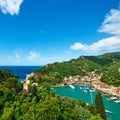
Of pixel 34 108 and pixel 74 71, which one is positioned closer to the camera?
pixel 34 108

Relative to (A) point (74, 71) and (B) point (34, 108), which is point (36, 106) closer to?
(B) point (34, 108)

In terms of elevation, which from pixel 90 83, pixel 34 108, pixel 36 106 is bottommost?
pixel 90 83

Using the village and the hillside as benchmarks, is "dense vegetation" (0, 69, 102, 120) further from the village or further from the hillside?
the hillside

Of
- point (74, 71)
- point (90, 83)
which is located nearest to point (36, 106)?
point (90, 83)

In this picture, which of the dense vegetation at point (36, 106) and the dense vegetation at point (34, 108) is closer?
the dense vegetation at point (34, 108)

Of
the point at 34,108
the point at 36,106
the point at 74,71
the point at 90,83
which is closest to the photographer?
the point at 34,108

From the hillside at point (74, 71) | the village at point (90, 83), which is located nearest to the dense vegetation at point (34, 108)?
the village at point (90, 83)

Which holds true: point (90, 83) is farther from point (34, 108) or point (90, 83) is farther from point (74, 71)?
point (34, 108)

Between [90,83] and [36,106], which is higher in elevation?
[36,106]

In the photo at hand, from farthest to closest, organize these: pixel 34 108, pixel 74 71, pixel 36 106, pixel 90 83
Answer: pixel 74 71, pixel 90 83, pixel 36 106, pixel 34 108

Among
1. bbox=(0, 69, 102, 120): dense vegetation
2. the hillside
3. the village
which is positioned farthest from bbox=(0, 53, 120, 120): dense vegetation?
the hillside

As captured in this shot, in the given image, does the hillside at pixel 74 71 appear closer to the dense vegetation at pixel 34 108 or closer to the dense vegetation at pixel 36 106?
the dense vegetation at pixel 36 106
